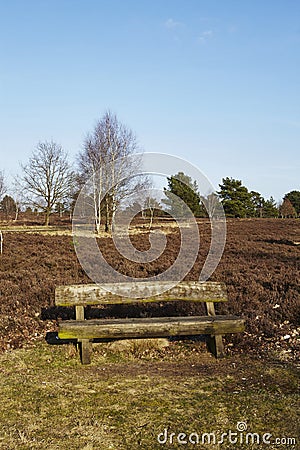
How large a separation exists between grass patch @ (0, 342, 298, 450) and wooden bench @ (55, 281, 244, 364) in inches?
12.9

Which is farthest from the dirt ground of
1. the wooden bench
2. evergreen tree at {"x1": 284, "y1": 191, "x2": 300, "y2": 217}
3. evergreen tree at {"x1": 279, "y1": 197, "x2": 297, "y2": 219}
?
evergreen tree at {"x1": 284, "y1": 191, "x2": 300, "y2": 217}

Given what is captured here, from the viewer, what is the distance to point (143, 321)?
16.6 feet

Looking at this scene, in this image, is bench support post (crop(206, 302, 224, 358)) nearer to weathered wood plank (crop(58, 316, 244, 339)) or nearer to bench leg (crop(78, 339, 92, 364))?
weathered wood plank (crop(58, 316, 244, 339))

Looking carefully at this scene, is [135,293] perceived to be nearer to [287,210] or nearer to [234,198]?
[234,198]

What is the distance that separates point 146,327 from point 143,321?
0.14 m

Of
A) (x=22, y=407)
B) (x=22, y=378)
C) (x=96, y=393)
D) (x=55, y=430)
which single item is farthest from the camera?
(x=22, y=378)

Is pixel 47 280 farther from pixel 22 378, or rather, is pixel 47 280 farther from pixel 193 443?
pixel 193 443

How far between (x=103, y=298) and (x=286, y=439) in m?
2.96

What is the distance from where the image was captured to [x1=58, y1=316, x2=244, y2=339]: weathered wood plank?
191 inches

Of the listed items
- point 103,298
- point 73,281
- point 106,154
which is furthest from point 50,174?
point 103,298

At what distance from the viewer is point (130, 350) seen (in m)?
5.31

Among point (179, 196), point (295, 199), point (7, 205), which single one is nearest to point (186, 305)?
point (179, 196)

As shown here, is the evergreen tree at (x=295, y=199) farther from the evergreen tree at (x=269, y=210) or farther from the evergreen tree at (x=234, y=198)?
the evergreen tree at (x=234, y=198)

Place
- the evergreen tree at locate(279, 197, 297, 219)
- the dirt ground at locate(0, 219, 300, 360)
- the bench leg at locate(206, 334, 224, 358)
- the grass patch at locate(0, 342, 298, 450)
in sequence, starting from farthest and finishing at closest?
the evergreen tree at locate(279, 197, 297, 219), the dirt ground at locate(0, 219, 300, 360), the bench leg at locate(206, 334, 224, 358), the grass patch at locate(0, 342, 298, 450)
